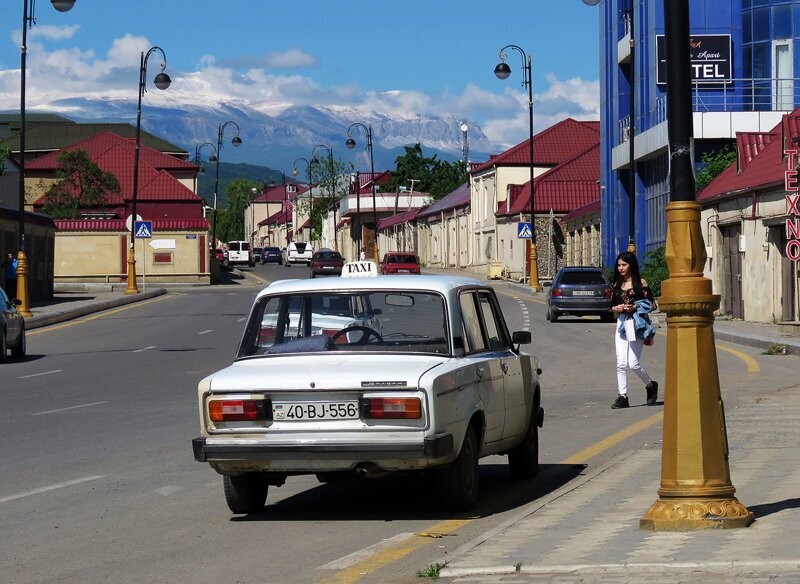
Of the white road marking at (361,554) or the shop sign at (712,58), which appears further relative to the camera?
the shop sign at (712,58)

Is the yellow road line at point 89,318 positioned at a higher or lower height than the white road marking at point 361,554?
higher

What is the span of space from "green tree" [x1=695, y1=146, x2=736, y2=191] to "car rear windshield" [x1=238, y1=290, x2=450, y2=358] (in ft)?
127

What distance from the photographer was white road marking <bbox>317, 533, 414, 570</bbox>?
293 inches

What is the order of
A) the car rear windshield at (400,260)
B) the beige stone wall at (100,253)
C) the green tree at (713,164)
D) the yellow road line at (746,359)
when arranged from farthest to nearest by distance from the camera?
the car rear windshield at (400,260) → the beige stone wall at (100,253) → the green tree at (713,164) → the yellow road line at (746,359)

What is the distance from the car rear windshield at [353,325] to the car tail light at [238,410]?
710mm

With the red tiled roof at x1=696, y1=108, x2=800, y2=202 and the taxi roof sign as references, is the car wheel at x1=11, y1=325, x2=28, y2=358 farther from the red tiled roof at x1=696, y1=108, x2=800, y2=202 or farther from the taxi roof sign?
the red tiled roof at x1=696, y1=108, x2=800, y2=202

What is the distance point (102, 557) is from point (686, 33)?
4.45 m

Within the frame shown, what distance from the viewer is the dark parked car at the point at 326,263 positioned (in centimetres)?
8204

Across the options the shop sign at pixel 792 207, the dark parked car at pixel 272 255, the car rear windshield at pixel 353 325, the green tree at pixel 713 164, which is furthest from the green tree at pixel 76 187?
the car rear windshield at pixel 353 325

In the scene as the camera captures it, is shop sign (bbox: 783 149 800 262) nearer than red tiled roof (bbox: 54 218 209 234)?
Yes

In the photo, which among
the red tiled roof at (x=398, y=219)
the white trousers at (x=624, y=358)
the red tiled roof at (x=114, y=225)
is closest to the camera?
the white trousers at (x=624, y=358)

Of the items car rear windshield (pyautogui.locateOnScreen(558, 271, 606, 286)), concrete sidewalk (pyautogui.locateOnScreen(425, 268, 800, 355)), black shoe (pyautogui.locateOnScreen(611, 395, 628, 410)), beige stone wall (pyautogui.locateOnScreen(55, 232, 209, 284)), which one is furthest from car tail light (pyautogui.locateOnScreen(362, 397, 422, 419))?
beige stone wall (pyautogui.locateOnScreen(55, 232, 209, 284))

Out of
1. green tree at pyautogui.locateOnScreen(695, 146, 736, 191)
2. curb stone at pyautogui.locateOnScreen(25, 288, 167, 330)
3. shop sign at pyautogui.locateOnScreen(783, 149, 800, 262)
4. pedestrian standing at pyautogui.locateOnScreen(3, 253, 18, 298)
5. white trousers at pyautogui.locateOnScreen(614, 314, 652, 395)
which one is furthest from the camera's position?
green tree at pyautogui.locateOnScreen(695, 146, 736, 191)

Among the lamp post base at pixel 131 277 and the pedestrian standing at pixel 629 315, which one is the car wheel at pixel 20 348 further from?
the lamp post base at pixel 131 277
